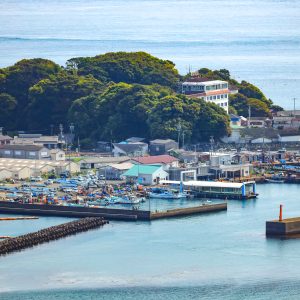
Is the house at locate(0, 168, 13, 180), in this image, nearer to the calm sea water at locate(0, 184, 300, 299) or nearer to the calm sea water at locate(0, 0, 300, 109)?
the calm sea water at locate(0, 184, 300, 299)

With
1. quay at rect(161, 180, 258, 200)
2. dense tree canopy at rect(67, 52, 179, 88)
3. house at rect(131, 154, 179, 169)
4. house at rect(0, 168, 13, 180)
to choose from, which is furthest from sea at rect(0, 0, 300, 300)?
dense tree canopy at rect(67, 52, 179, 88)

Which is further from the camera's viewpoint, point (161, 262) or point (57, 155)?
point (57, 155)

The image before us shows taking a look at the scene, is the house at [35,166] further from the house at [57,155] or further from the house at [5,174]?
the house at [57,155]

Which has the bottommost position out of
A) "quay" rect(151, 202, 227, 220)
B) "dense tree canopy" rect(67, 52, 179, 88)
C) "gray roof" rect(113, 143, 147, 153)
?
"quay" rect(151, 202, 227, 220)

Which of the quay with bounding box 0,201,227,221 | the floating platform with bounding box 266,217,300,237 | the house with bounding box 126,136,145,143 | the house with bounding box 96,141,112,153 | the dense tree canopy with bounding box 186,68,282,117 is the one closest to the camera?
the floating platform with bounding box 266,217,300,237

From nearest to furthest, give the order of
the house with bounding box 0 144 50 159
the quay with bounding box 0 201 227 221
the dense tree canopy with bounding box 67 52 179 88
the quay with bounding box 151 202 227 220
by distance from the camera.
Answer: the quay with bounding box 0 201 227 221 < the quay with bounding box 151 202 227 220 < the house with bounding box 0 144 50 159 < the dense tree canopy with bounding box 67 52 179 88

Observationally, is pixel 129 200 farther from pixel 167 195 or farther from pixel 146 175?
pixel 146 175

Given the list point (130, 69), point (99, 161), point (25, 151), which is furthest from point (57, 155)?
point (130, 69)
